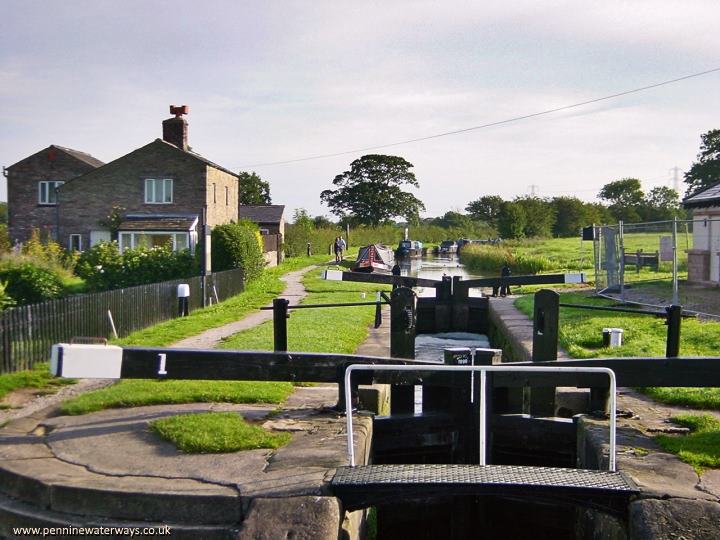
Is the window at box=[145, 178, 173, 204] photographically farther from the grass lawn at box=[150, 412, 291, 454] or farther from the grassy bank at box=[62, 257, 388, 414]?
the grass lawn at box=[150, 412, 291, 454]

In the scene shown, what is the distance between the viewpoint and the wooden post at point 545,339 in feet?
24.5

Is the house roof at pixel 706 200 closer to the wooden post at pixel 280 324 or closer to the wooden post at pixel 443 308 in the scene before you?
the wooden post at pixel 443 308

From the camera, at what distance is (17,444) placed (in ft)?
20.8

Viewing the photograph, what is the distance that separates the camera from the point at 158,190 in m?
37.1

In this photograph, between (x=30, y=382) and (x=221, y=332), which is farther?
(x=221, y=332)

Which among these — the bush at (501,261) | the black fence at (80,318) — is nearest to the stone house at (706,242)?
the bush at (501,261)

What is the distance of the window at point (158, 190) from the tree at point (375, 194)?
70.7m

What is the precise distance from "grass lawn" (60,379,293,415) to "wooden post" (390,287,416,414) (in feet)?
3.99

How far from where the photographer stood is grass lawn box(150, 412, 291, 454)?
602 cm

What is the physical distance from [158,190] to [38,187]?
26.0ft

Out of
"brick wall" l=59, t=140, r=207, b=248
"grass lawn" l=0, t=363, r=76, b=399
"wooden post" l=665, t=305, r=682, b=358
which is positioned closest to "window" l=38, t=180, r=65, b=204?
"brick wall" l=59, t=140, r=207, b=248

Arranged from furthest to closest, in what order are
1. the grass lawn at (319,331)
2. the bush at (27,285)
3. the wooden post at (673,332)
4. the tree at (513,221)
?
the tree at (513,221) → the bush at (27,285) → the grass lawn at (319,331) → the wooden post at (673,332)

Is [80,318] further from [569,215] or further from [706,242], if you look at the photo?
[569,215]

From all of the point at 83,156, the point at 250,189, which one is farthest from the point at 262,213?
the point at 250,189
